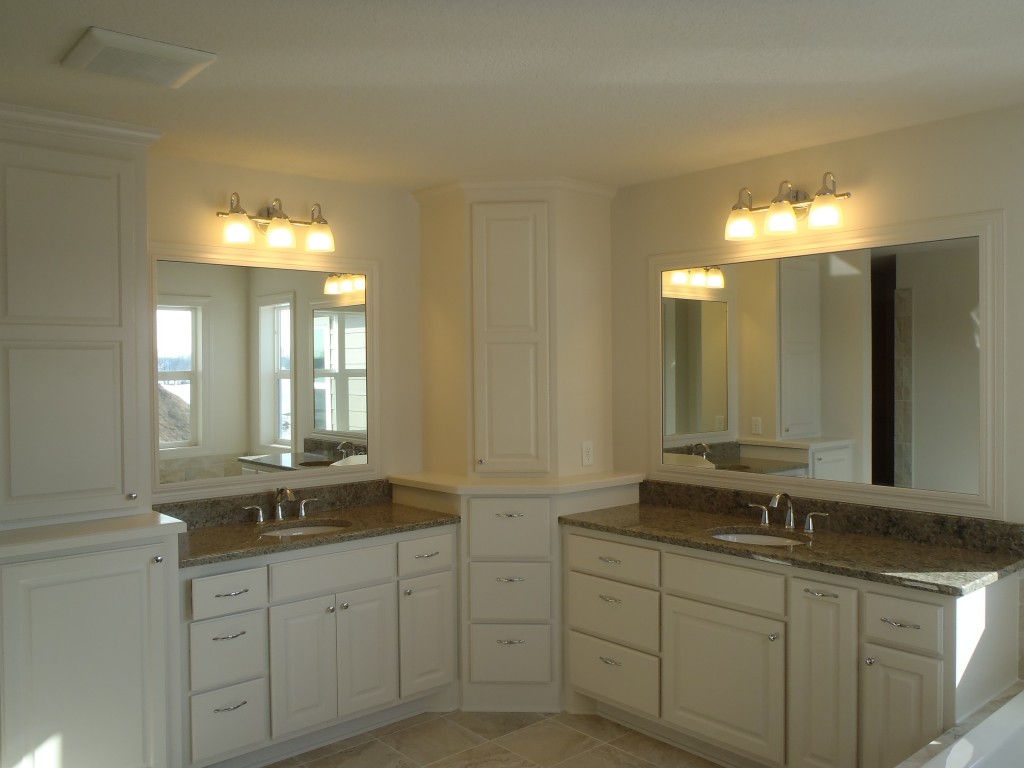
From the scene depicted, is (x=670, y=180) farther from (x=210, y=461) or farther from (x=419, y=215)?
(x=210, y=461)

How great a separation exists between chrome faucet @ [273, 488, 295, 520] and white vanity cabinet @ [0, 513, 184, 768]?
2.52 ft

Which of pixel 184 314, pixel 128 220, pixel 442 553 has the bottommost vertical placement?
pixel 442 553

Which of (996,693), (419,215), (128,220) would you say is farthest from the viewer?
(419,215)

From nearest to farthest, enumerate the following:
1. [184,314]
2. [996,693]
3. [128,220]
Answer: [996,693] < [128,220] < [184,314]

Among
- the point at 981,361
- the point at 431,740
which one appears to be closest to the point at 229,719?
the point at 431,740

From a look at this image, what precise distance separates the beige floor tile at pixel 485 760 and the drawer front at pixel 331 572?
75cm

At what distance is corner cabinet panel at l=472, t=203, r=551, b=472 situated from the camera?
12.8 feet

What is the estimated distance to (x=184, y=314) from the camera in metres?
3.46

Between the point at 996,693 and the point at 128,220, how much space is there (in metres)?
3.32

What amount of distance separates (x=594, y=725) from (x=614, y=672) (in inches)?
10.8

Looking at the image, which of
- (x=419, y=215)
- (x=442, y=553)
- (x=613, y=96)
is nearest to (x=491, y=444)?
(x=442, y=553)

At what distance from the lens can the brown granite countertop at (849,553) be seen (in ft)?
8.45

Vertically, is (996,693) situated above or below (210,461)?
below

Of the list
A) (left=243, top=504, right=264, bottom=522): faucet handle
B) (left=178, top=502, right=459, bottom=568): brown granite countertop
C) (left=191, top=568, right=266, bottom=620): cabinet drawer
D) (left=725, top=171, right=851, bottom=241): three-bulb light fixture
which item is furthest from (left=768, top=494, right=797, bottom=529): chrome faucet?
(left=243, top=504, right=264, bottom=522): faucet handle
